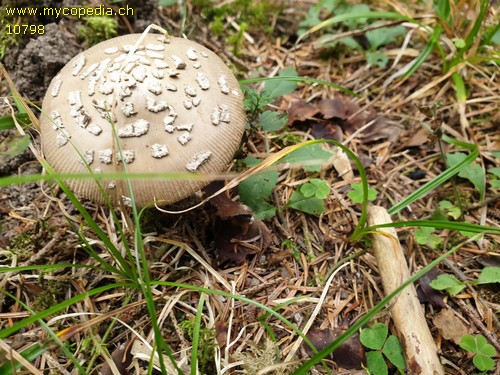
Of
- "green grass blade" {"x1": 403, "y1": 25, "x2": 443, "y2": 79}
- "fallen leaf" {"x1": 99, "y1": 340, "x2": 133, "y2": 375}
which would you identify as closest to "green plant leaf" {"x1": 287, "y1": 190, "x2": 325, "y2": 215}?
"fallen leaf" {"x1": 99, "y1": 340, "x2": 133, "y2": 375}

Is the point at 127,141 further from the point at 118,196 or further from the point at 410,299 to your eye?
the point at 410,299

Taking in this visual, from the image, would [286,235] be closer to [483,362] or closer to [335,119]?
[335,119]

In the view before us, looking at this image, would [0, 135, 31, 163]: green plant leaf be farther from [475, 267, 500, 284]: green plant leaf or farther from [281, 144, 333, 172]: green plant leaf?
[475, 267, 500, 284]: green plant leaf

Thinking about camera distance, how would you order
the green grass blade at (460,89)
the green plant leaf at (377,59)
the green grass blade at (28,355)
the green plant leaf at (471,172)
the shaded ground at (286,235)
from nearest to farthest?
the green grass blade at (28,355)
the shaded ground at (286,235)
the green plant leaf at (471,172)
the green grass blade at (460,89)
the green plant leaf at (377,59)

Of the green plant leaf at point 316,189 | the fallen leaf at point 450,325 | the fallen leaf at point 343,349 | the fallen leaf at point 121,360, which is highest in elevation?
the green plant leaf at point 316,189

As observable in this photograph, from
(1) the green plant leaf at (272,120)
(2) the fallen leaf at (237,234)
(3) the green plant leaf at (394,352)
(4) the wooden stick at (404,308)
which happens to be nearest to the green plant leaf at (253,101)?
(1) the green plant leaf at (272,120)

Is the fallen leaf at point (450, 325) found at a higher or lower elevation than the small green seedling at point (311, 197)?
lower

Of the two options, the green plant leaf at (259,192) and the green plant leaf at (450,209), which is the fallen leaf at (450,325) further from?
the green plant leaf at (259,192)
